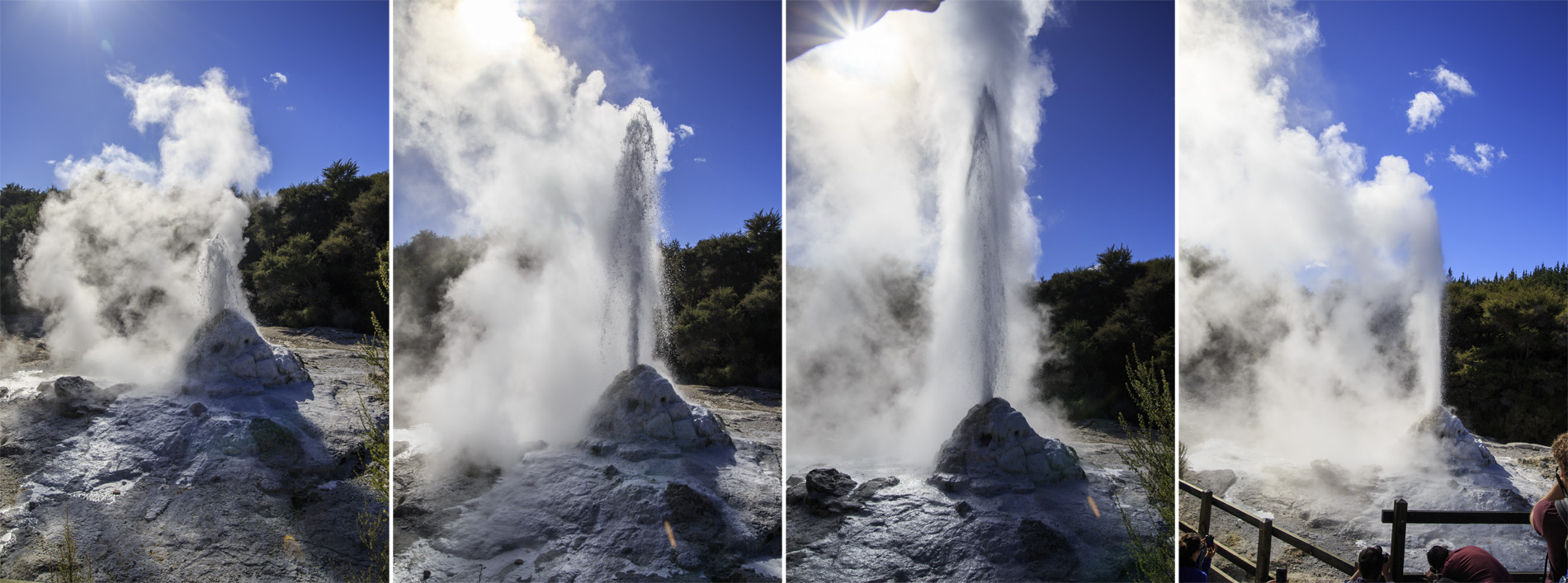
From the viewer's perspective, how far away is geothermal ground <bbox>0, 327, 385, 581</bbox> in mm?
3410

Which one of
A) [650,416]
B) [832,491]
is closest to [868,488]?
[832,491]

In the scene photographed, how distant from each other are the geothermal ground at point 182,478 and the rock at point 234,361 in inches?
2.2

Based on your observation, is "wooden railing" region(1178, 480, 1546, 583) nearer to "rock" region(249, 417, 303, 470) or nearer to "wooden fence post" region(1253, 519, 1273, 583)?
"wooden fence post" region(1253, 519, 1273, 583)

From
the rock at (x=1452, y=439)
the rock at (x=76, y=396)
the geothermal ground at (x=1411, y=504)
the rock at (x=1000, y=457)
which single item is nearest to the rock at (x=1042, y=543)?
the rock at (x=1000, y=457)

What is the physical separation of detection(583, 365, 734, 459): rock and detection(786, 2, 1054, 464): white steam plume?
0.50 meters

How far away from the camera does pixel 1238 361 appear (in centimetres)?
347

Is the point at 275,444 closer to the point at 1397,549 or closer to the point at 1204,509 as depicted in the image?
the point at 1204,509

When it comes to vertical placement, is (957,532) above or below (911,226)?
below

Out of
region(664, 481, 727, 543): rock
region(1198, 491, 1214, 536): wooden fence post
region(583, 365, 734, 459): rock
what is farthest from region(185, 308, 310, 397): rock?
region(1198, 491, 1214, 536): wooden fence post

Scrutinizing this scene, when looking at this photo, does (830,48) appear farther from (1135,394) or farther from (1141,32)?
(1135,394)

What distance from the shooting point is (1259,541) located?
3.32 meters

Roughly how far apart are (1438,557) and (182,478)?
6.35 metres

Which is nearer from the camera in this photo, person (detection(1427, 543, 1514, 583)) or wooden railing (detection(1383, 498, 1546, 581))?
person (detection(1427, 543, 1514, 583))

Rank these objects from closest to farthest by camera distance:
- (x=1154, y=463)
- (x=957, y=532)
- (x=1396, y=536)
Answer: (x=1396, y=536)
(x=957, y=532)
(x=1154, y=463)
